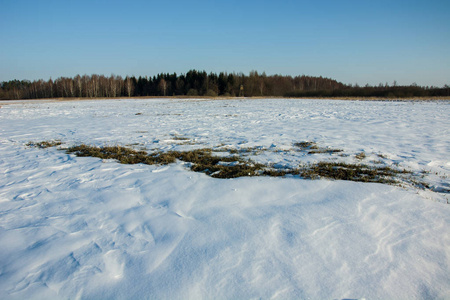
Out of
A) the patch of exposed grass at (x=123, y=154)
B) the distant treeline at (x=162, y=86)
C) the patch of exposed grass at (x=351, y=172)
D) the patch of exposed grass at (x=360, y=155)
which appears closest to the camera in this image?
the patch of exposed grass at (x=351, y=172)

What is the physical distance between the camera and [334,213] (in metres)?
3.52

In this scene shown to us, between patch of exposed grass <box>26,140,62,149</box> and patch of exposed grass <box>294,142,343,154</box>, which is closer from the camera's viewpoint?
patch of exposed grass <box>294,142,343,154</box>

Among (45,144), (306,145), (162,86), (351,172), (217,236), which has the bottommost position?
(217,236)

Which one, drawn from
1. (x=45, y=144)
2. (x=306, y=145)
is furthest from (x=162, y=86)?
(x=306, y=145)

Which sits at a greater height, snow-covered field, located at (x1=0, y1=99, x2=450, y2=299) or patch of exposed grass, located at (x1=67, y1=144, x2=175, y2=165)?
patch of exposed grass, located at (x1=67, y1=144, x2=175, y2=165)

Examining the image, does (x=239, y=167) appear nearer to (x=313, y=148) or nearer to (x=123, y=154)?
(x=313, y=148)

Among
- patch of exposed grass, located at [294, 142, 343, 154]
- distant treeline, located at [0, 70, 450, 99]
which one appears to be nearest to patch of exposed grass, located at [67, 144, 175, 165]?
patch of exposed grass, located at [294, 142, 343, 154]

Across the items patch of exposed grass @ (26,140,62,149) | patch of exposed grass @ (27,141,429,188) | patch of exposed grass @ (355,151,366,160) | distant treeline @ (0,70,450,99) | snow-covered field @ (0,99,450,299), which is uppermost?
distant treeline @ (0,70,450,99)

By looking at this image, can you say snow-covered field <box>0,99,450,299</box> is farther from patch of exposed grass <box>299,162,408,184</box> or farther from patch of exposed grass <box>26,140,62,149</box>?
patch of exposed grass <box>26,140,62,149</box>

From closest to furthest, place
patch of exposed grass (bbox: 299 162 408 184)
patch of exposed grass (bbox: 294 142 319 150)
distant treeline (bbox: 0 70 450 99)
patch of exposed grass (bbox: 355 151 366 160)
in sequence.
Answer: patch of exposed grass (bbox: 299 162 408 184) < patch of exposed grass (bbox: 355 151 366 160) < patch of exposed grass (bbox: 294 142 319 150) < distant treeline (bbox: 0 70 450 99)

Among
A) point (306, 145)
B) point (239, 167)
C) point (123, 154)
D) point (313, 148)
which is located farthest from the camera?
point (306, 145)

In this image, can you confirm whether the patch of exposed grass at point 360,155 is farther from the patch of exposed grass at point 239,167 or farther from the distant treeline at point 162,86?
the distant treeline at point 162,86

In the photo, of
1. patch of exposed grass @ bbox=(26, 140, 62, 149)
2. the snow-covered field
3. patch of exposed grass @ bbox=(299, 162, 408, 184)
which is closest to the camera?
the snow-covered field

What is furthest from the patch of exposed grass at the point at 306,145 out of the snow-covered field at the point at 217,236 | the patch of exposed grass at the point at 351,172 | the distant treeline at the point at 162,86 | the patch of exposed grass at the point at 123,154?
the distant treeline at the point at 162,86
